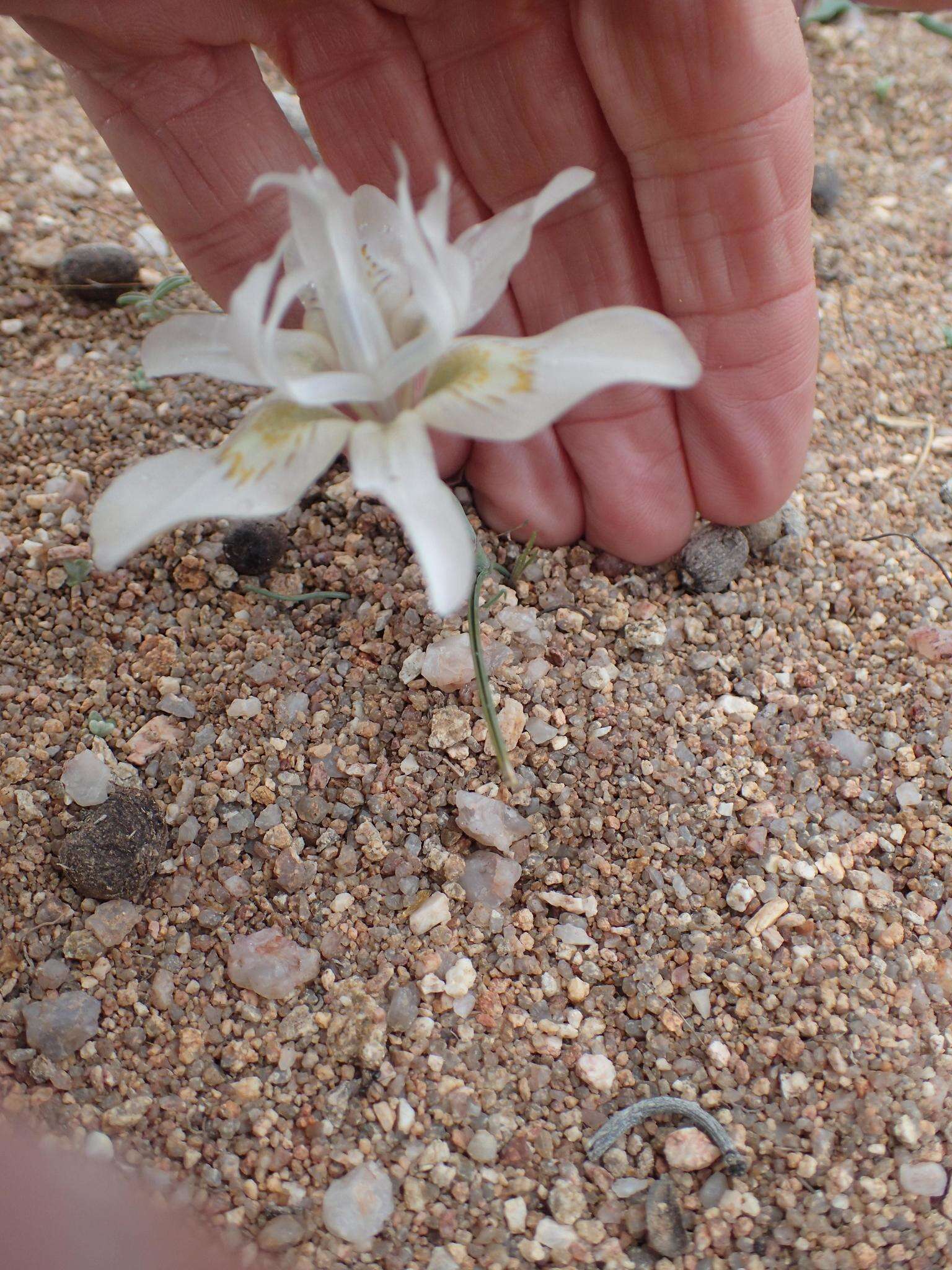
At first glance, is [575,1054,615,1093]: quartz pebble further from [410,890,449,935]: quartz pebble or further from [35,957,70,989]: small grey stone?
[35,957,70,989]: small grey stone

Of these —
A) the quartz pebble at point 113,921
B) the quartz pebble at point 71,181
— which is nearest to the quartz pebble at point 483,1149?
the quartz pebble at point 113,921

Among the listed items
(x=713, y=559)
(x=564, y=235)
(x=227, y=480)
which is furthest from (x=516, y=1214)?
(x=564, y=235)

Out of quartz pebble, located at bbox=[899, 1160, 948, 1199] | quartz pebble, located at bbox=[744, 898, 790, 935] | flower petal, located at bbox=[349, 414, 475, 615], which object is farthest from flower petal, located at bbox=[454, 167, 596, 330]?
quartz pebble, located at bbox=[899, 1160, 948, 1199]

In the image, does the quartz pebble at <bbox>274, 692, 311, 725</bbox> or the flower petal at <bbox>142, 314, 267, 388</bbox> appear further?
the quartz pebble at <bbox>274, 692, 311, 725</bbox>

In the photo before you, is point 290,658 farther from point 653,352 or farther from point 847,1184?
point 847,1184

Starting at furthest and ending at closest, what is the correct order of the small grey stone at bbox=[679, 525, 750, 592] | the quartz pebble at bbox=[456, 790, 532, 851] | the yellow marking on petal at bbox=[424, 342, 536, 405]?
the small grey stone at bbox=[679, 525, 750, 592], the quartz pebble at bbox=[456, 790, 532, 851], the yellow marking on petal at bbox=[424, 342, 536, 405]

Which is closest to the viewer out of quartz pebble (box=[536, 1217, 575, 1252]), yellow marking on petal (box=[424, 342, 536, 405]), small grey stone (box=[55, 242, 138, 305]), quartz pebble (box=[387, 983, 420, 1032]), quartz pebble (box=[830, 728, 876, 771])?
yellow marking on petal (box=[424, 342, 536, 405])

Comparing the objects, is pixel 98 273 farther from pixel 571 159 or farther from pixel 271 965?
pixel 271 965

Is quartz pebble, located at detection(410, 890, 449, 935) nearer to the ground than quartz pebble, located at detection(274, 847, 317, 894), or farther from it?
nearer to the ground
